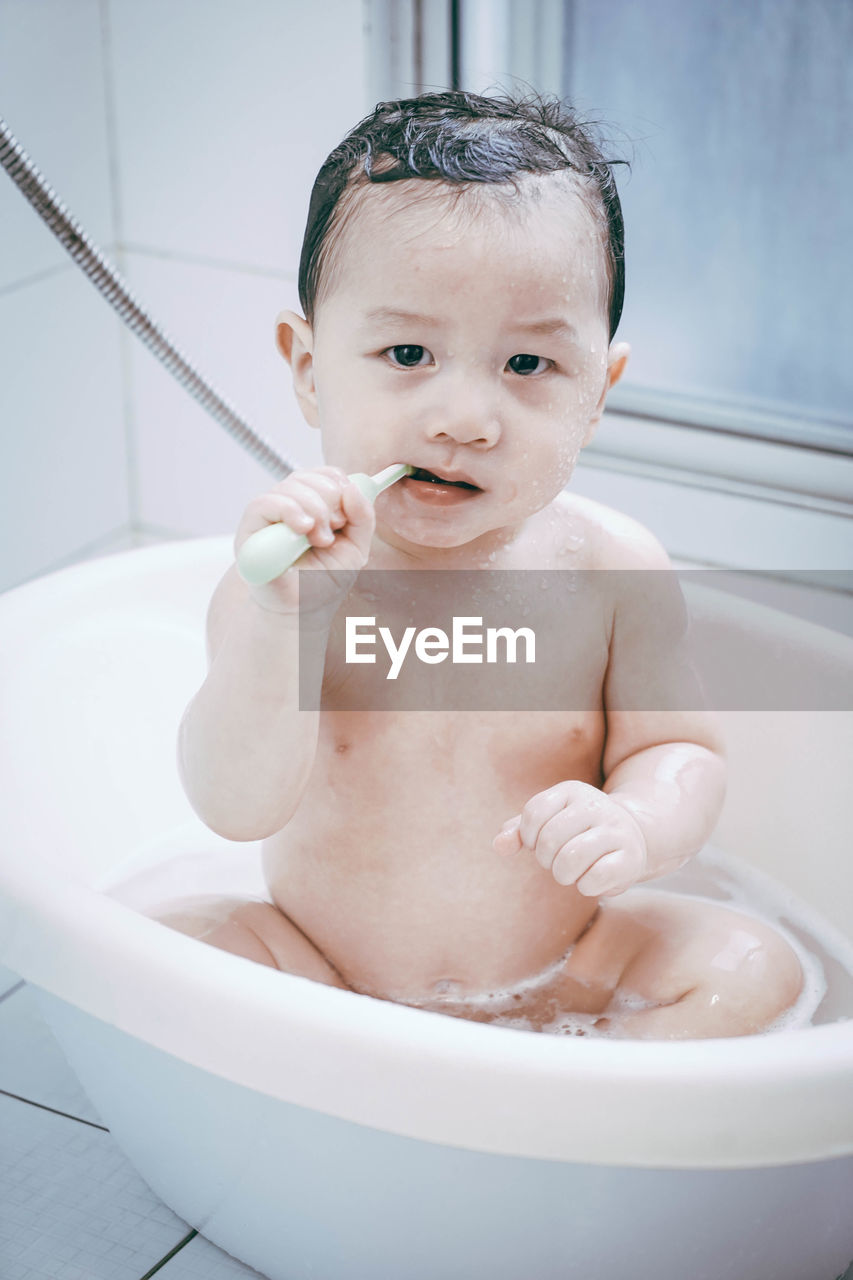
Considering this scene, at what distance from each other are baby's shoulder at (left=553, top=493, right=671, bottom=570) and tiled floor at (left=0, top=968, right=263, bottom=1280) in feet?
1.80

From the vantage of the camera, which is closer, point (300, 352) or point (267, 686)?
point (267, 686)

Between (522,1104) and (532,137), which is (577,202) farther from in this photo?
(522,1104)

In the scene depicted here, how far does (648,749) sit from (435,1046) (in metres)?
0.38

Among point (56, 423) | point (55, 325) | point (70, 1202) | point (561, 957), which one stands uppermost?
point (55, 325)

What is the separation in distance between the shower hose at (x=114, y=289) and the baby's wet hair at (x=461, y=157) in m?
0.35

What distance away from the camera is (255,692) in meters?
0.85

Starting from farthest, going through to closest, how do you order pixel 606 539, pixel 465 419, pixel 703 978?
pixel 606 539, pixel 703 978, pixel 465 419

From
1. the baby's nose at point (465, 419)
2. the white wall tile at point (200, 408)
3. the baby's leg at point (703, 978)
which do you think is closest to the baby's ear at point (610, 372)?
the baby's nose at point (465, 419)

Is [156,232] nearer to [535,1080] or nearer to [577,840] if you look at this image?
[577,840]

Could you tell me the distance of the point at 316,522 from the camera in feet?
2.50

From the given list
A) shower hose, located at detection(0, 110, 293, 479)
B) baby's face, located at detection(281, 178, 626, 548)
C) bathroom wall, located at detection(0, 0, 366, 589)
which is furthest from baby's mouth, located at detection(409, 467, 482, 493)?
bathroom wall, located at detection(0, 0, 366, 589)

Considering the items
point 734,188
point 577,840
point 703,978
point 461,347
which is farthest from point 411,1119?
point 734,188

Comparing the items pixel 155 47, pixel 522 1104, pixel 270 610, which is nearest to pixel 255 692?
pixel 270 610

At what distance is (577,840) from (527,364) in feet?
0.93
